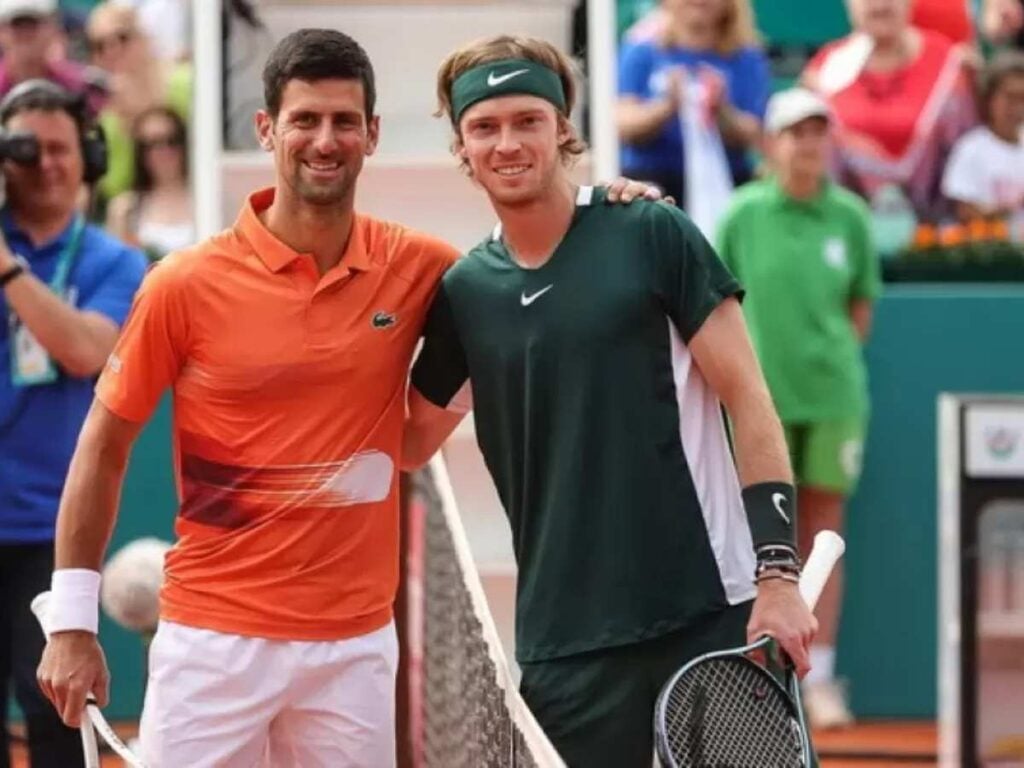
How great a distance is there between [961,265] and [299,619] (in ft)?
18.9

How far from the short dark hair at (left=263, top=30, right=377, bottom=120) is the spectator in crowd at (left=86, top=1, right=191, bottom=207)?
19.0ft

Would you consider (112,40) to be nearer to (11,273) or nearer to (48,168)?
(48,168)

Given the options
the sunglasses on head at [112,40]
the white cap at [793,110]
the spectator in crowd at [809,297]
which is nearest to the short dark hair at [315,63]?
the white cap at [793,110]

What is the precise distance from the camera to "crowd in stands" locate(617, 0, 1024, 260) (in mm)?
10430

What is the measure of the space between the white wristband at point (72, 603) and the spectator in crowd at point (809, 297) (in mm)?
5068

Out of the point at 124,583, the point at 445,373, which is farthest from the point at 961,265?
the point at 445,373

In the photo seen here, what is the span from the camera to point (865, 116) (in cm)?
1103

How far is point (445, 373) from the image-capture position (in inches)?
213

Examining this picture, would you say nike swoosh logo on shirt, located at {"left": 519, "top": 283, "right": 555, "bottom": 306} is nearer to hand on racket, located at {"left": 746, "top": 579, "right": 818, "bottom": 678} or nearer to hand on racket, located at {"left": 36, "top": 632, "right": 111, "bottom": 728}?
hand on racket, located at {"left": 746, "top": 579, "right": 818, "bottom": 678}

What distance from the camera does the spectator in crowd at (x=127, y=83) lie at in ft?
36.2

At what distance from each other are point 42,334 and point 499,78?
202cm

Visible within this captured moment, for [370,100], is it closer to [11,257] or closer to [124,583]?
[11,257]

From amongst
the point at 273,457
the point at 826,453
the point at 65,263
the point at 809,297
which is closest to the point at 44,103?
the point at 65,263

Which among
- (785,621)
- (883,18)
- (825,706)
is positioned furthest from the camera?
(883,18)
